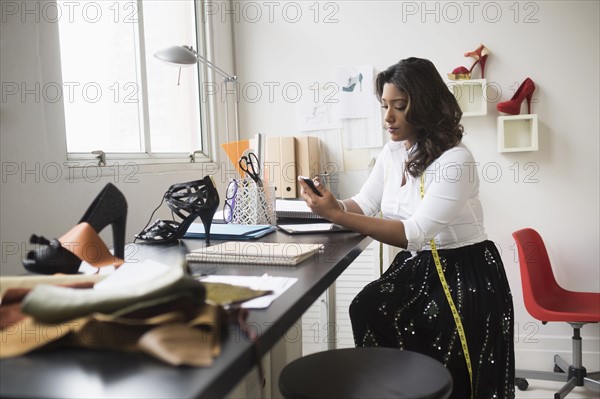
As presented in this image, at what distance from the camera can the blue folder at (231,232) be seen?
1619 mm

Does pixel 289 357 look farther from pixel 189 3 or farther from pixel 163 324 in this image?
pixel 189 3

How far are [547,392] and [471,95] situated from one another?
1520 mm

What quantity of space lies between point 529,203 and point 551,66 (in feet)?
2.33

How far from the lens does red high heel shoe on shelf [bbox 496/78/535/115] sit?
272 cm

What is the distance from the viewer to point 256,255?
1289mm

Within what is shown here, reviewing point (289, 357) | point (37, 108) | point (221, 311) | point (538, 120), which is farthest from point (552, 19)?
Answer: point (221, 311)

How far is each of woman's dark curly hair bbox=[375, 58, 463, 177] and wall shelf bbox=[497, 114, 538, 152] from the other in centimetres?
116

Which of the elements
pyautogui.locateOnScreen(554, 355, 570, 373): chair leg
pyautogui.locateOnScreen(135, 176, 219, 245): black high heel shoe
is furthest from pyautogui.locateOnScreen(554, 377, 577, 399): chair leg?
pyautogui.locateOnScreen(135, 176, 219, 245): black high heel shoe

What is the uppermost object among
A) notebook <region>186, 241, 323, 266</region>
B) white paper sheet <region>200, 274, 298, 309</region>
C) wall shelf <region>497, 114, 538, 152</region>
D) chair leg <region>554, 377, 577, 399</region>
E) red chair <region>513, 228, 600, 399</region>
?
wall shelf <region>497, 114, 538, 152</region>

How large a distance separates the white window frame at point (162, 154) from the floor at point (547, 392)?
1966 millimetres

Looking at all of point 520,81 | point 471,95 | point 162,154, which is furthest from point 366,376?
point 520,81

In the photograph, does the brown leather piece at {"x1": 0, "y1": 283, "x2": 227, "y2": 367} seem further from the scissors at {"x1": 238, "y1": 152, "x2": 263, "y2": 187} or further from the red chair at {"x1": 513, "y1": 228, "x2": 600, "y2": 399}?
the red chair at {"x1": 513, "y1": 228, "x2": 600, "y2": 399}

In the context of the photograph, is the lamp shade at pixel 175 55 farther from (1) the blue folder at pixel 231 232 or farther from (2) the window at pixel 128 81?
(1) the blue folder at pixel 231 232

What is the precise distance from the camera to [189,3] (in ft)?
9.43
